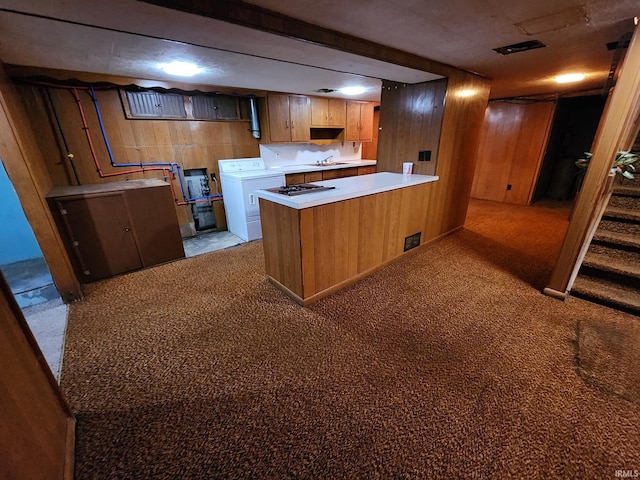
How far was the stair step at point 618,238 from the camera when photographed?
92.9 inches

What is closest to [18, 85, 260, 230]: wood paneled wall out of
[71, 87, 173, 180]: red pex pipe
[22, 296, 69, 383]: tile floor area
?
[71, 87, 173, 180]: red pex pipe

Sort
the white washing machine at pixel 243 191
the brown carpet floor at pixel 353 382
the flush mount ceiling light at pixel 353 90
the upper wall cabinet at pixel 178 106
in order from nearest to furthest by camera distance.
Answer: the brown carpet floor at pixel 353 382 < the upper wall cabinet at pixel 178 106 < the white washing machine at pixel 243 191 < the flush mount ceiling light at pixel 353 90

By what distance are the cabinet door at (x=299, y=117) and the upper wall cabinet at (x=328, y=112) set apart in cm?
14

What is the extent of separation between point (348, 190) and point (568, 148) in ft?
21.5

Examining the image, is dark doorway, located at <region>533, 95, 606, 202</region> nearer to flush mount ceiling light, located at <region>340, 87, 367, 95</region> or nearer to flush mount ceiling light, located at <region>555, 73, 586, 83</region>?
flush mount ceiling light, located at <region>555, 73, 586, 83</region>

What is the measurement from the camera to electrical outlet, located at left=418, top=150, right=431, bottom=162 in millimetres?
3240

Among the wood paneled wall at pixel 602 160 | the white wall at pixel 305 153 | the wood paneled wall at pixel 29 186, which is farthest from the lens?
the white wall at pixel 305 153

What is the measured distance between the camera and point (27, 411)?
1.00 meters

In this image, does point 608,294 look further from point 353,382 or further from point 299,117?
point 299,117

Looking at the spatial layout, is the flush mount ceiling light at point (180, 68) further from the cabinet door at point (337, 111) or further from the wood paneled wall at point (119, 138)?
the cabinet door at point (337, 111)

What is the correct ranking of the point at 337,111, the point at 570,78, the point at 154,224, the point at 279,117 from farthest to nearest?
the point at 337,111 → the point at 279,117 → the point at 570,78 → the point at 154,224

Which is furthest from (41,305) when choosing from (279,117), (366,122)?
(366,122)

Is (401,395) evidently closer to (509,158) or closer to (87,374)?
(87,374)

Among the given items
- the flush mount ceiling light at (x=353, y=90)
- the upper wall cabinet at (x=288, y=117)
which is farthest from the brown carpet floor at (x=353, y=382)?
the flush mount ceiling light at (x=353, y=90)
